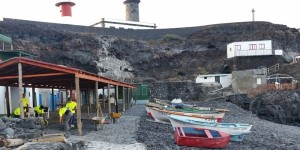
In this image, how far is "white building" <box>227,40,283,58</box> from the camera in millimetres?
61125

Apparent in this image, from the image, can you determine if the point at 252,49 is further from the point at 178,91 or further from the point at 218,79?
the point at 178,91

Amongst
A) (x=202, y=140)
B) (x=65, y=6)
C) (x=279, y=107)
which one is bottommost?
(x=279, y=107)

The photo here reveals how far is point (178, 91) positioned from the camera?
46906 mm

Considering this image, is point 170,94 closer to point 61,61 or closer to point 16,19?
point 61,61

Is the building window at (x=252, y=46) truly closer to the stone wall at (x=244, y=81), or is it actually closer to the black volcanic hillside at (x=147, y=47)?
the black volcanic hillside at (x=147, y=47)

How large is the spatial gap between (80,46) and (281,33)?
3834 cm

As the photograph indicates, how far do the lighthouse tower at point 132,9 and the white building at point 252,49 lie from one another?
39065 millimetres

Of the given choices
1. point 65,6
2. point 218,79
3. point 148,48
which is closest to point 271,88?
point 218,79

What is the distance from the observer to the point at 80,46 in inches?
2408

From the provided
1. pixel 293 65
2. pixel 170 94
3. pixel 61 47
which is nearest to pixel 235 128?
pixel 170 94

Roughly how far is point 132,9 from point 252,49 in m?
42.3

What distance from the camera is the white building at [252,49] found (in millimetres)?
61125

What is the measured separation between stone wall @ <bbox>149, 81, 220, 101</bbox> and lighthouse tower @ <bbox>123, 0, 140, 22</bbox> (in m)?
50.7

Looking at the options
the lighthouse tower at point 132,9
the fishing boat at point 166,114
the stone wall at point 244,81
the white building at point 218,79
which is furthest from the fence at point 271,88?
the lighthouse tower at point 132,9
